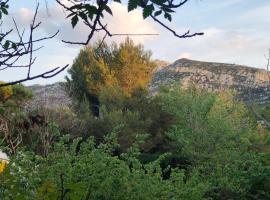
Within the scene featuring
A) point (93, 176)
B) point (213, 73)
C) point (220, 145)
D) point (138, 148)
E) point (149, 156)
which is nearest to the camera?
point (93, 176)

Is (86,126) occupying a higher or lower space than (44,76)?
lower

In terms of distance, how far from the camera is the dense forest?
6.00 meters

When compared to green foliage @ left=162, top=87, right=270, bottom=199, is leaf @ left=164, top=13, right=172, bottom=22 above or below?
above

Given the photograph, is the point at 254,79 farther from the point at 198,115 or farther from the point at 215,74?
the point at 198,115

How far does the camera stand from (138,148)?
27.2 feet

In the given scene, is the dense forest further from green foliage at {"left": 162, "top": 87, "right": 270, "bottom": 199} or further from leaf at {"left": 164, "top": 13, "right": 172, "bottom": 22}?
leaf at {"left": 164, "top": 13, "right": 172, "bottom": 22}

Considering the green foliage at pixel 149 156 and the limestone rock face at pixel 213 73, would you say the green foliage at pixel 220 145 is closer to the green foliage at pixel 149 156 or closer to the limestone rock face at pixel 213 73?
the green foliage at pixel 149 156

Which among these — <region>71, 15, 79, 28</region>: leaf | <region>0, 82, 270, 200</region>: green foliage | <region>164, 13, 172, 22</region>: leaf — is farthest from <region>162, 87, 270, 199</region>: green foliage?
<region>164, 13, 172, 22</region>: leaf

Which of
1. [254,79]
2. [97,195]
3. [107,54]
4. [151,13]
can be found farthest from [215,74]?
[151,13]

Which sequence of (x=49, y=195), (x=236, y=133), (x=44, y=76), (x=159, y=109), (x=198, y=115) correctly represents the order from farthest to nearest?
1. (x=159, y=109)
2. (x=198, y=115)
3. (x=236, y=133)
4. (x=49, y=195)
5. (x=44, y=76)

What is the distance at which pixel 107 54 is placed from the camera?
44.8 m

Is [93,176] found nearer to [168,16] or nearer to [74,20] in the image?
[74,20]

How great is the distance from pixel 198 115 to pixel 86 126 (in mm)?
8674

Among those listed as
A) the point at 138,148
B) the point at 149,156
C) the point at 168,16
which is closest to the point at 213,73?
the point at 149,156
